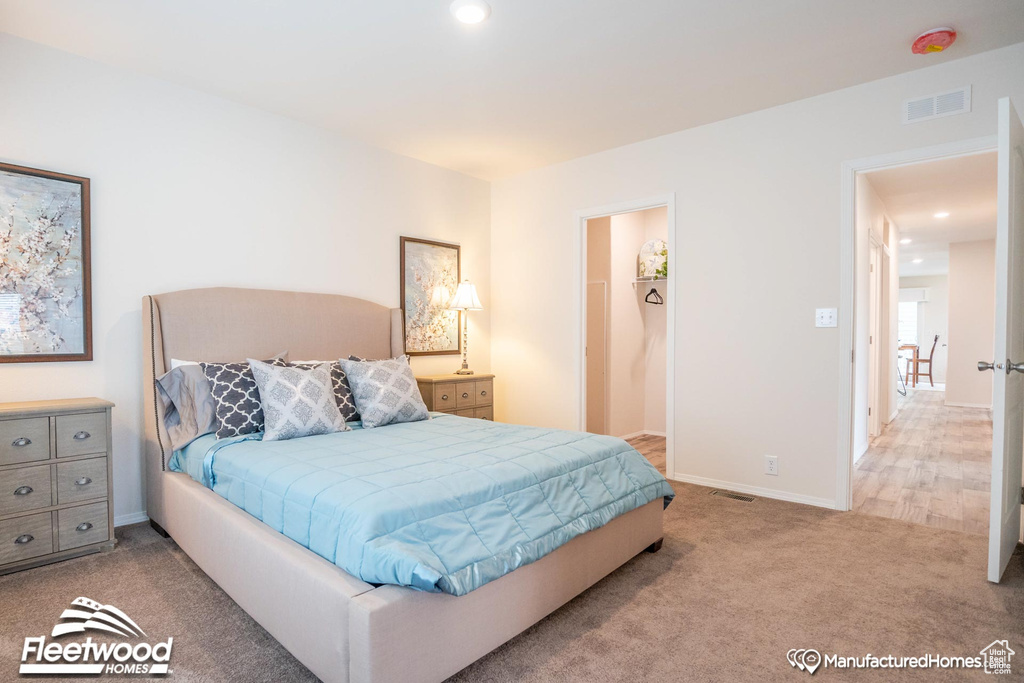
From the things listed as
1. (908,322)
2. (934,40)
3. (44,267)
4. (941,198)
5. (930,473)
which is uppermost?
(934,40)

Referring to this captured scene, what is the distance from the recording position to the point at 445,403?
4254mm

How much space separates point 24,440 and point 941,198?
21.6 ft

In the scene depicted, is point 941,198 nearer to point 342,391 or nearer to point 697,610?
point 697,610

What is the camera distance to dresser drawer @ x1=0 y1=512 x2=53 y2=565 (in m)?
2.38

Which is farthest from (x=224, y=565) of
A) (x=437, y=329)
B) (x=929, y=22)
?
(x=929, y=22)

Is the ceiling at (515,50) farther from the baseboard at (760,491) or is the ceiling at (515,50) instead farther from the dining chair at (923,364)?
the dining chair at (923,364)

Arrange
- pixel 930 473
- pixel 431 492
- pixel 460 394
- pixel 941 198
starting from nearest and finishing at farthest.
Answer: pixel 431 492, pixel 930 473, pixel 460 394, pixel 941 198

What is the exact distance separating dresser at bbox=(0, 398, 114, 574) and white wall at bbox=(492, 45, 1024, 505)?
3.41 meters

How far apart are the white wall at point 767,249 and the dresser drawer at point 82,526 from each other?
341cm

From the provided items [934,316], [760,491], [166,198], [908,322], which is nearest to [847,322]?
[760,491]

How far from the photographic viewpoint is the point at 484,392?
15.0ft

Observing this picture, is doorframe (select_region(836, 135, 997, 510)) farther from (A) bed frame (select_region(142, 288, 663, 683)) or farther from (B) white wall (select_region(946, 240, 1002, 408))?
(B) white wall (select_region(946, 240, 1002, 408))

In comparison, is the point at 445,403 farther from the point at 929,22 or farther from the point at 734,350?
the point at 929,22

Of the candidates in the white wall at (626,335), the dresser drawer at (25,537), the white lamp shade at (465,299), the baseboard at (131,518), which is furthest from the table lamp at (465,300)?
the dresser drawer at (25,537)
